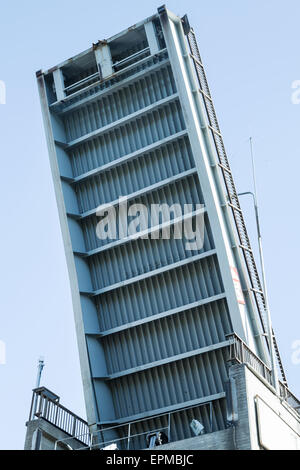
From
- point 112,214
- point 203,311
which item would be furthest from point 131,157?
point 203,311

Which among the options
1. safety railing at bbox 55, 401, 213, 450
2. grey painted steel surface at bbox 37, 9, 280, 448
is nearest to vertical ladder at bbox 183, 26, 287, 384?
grey painted steel surface at bbox 37, 9, 280, 448

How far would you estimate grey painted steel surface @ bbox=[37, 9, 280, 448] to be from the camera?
69.5 feet

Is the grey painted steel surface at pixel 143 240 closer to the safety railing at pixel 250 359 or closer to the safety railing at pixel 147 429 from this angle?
the safety railing at pixel 147 429

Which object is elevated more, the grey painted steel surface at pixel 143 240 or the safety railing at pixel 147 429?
the grey painted steel surface at pixel 143 240

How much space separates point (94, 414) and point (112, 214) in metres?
6.50

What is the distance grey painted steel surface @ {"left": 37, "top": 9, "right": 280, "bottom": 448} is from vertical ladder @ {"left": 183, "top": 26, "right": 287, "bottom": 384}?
0.54 meters

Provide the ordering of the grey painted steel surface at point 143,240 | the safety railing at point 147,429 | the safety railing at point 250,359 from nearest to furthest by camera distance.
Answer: the safety railing at point 250,359 < the safety railing at point 147,429 < the grey painted steel surface at point 143,240

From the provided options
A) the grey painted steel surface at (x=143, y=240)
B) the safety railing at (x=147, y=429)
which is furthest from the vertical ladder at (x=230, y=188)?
the safety railing at (x=147, y=429)

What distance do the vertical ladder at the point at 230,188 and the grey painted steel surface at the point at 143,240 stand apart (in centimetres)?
54

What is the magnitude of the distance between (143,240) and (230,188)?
10.9 feet

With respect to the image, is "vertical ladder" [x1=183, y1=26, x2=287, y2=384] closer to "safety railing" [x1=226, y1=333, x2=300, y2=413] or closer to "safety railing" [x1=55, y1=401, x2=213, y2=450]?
"safety railing" [x1=226, y1=333, x2=300, y2=413]

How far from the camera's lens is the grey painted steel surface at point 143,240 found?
21172 millimetres

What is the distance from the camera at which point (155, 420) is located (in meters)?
21.0

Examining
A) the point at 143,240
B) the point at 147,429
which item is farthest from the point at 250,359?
the point at 143,240
